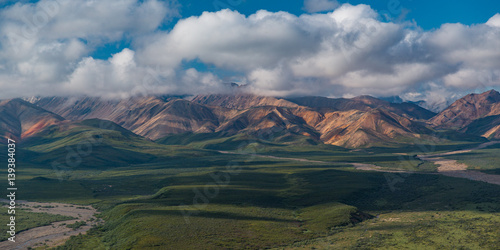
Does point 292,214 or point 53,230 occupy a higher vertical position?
point 53,230

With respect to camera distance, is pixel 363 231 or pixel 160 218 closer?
pixel 363 231

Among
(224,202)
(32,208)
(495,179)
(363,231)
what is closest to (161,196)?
(224,202)

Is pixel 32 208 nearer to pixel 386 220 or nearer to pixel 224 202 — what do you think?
pixel 224 202

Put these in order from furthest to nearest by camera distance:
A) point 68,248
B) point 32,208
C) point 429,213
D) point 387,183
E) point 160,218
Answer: point 387,183 → point 32,208 → point 429,213 → point 160,218 → point 68,248

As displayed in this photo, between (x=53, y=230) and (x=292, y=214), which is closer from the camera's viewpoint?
(x=53, y=230)

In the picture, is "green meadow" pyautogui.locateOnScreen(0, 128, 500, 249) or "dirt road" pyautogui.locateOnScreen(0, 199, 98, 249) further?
"green meadow" pyautogui.locateOnScreen(0, 128, 500, 249)

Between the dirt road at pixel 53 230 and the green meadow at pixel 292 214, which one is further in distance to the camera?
the green meadow at pixel 292 214

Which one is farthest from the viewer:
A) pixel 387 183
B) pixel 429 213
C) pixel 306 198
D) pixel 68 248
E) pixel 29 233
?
pixel 387 183
